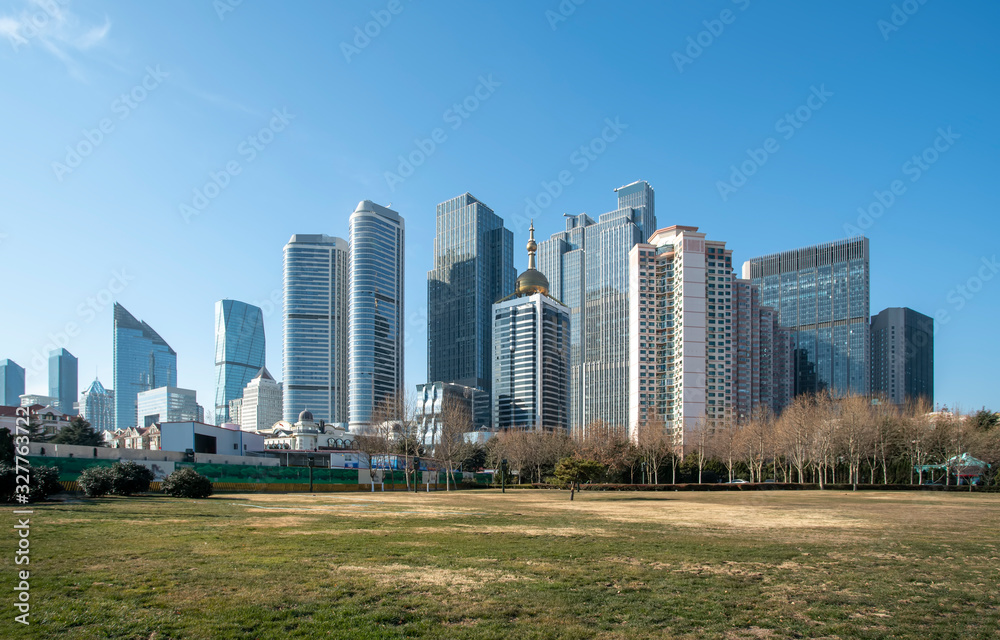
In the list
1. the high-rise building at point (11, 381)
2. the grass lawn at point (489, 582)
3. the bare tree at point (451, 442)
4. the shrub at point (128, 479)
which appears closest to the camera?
the grass lawn at point (489, 582)

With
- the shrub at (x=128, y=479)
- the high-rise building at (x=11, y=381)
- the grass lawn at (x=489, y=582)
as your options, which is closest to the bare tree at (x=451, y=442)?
the shrub at (x=128, y=479)

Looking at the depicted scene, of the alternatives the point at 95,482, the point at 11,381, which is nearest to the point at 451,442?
the point at 95,482

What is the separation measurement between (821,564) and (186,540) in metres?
15.6

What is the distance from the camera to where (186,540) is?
16.0 metres

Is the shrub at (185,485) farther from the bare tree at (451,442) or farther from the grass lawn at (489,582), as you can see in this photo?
the bare tree at (451,442)

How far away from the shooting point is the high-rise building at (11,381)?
545 feet

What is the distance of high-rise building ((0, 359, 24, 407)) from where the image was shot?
16625cm

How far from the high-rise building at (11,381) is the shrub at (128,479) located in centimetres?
16296

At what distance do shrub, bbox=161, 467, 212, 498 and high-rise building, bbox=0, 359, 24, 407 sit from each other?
163574 millimetres

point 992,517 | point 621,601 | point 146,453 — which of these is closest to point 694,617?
point 621,601

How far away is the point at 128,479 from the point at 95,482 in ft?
8.63

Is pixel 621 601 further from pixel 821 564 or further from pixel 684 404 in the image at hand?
pixel 684 404

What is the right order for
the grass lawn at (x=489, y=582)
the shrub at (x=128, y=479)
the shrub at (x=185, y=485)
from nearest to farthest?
1. the grass lawn at (x=489, y=582)
2. the shrub at (x=128, y=479)
3. the shrub at (x=185, y=485)

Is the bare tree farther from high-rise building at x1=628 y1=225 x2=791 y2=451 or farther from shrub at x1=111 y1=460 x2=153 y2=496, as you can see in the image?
high-rise building at x1=628 y1=225 x2=791 y2=451
